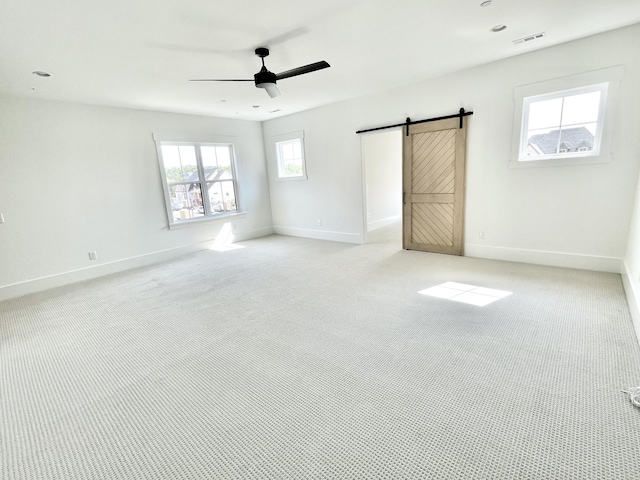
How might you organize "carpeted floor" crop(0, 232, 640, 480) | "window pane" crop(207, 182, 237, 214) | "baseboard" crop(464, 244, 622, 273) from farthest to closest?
1. "window pane" crop(207, 182, 237, 214)
2. "baseboard" crop(464, 244, 622, 273)
3. "carpeted floor" crop(0, 232, 640, 480)

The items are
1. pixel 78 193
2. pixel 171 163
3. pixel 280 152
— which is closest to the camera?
pixel 78 193

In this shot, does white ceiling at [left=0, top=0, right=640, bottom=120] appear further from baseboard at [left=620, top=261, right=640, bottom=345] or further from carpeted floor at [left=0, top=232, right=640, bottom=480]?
carpeted floor at [left=0, top=232, right=640, bottom=480]

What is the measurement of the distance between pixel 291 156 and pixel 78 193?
4011mm

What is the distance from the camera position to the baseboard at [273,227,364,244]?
6.02 metres

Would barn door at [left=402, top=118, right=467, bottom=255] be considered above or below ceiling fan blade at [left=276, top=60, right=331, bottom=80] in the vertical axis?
below

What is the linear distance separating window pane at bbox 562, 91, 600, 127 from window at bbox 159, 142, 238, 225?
5802 mm

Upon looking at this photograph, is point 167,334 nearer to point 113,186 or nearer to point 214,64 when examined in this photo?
point 214,64

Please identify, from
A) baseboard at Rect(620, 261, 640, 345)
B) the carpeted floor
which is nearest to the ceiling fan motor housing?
the carpeted floor

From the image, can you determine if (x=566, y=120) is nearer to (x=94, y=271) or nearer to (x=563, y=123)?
(x=563, y=123)

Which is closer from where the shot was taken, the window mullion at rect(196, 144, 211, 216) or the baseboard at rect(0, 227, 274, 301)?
the baseboard at rect(0, 227, 274, 301)

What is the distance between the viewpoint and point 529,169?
3949mm

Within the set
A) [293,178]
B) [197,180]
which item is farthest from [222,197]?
[293,178]

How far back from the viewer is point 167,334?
289cm

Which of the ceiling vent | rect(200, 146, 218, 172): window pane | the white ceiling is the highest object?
the ceiling vent
